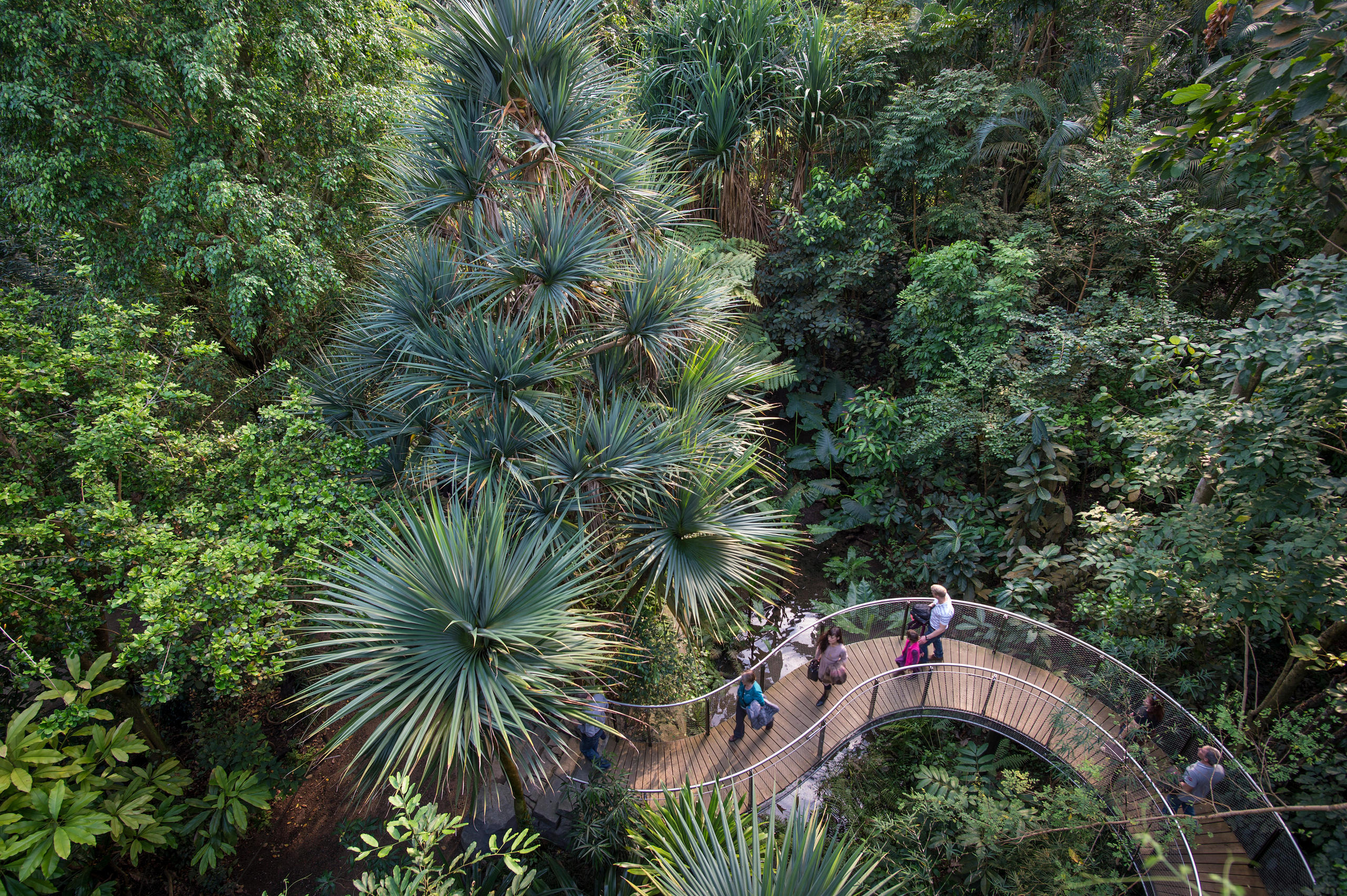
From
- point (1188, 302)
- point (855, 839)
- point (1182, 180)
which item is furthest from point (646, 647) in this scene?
point (1182, 180)

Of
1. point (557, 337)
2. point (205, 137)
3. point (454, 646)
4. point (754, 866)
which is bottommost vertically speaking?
point (754, 866)

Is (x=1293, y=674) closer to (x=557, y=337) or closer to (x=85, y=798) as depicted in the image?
(x=557, y=337)

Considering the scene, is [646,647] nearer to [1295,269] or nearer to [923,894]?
[923,894]

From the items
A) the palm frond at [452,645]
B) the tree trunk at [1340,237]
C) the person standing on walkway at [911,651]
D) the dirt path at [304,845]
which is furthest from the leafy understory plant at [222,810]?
the tree trunk at [1340,237]

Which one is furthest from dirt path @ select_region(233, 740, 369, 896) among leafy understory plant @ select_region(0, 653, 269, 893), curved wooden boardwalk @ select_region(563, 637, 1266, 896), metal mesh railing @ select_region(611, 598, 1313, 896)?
metal mesh railing @ select_region(611, 598, 1313, 896)

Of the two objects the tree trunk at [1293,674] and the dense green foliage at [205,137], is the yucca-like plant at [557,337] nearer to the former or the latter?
the dense green foliage at [205,137]

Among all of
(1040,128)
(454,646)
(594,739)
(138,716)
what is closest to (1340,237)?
(1040,128)
